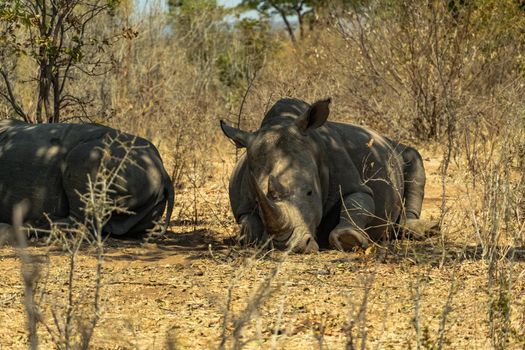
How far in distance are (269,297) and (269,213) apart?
337 cm

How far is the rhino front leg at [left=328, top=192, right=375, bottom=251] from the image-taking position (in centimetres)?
809

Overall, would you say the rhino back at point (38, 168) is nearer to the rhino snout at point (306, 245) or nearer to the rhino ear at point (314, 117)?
the rhino ear at point (314, 117)

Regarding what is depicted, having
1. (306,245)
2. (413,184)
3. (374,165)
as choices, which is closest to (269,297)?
(306,245)

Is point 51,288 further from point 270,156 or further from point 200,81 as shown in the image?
point 200,81

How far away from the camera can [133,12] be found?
62.2ft

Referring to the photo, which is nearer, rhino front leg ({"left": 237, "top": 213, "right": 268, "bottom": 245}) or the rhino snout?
the rhino snout

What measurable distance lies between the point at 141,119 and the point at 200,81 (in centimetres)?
429

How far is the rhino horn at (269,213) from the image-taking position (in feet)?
25.1

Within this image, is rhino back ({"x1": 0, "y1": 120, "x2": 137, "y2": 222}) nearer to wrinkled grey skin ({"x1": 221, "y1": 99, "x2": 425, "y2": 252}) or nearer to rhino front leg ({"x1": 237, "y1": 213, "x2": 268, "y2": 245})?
wrinkled grey skin ({"x1": 221, "y1": 99, "x2": 425, "y2": 252})

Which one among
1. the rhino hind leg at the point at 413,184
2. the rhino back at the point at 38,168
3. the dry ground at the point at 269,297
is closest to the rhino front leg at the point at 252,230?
the dry ground at the point at 269,297

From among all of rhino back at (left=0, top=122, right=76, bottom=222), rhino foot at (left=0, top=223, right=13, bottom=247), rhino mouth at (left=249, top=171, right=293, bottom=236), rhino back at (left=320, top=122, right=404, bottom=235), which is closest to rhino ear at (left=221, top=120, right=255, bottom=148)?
rhino mouth at (left=249, top=171, right=293, bottom=236)

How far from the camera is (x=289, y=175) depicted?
8172 mm

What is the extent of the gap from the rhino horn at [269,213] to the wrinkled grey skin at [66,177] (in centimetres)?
139

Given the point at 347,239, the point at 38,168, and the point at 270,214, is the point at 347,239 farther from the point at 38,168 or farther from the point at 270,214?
the point at 38,168
